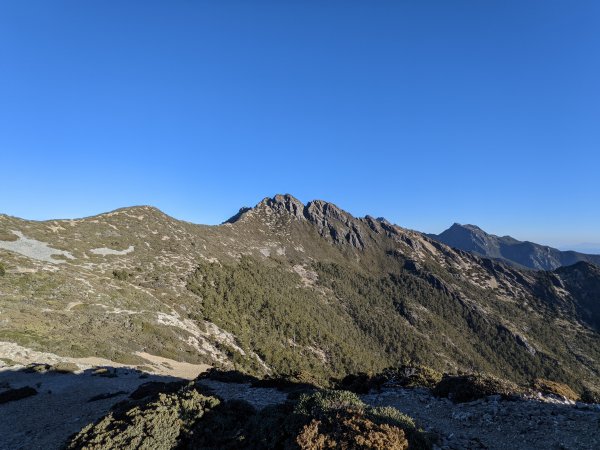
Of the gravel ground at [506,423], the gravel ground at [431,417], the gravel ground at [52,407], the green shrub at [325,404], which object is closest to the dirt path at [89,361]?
the gravel ground at [52,407]

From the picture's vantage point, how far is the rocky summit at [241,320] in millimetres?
29156

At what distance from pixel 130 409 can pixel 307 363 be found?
6805cm

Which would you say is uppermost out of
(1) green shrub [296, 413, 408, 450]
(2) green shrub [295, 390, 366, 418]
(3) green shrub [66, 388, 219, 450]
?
(1) green shrub [296, 413, 408, 450]

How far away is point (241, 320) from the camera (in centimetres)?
8075

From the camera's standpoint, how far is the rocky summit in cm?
2916

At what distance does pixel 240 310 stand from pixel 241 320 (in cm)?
754

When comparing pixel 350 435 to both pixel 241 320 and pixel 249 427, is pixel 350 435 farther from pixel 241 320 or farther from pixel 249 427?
pixel 241 320

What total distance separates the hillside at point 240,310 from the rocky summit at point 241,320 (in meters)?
0.39

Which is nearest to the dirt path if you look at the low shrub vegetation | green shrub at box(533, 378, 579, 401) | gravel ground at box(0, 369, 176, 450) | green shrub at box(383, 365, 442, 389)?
gravel ground at box(0, 369, 176, 450)

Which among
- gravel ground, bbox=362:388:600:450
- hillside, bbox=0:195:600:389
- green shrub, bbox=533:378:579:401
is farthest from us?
hillside, bbox=0:195:600:389

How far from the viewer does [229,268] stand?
113m

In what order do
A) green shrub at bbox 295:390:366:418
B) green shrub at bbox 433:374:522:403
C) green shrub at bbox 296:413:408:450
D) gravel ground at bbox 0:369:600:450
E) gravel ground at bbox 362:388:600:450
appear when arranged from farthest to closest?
1. green shrub at bbox 433:374:522:403
2. gravel ground at bbox 0:369:600:450
3. gravel ground at bbox 362:388:600:450
4. green shrub at bbox 295:390:366:418
5. green shrub at bbox 296:413:408:450

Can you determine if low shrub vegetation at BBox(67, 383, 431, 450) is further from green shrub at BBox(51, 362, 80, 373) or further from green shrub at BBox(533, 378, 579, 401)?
green shrub at BBox(51, 362, 80, 373)

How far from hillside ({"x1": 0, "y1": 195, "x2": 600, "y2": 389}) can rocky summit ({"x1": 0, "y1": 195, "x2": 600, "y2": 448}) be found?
1.27 ft
